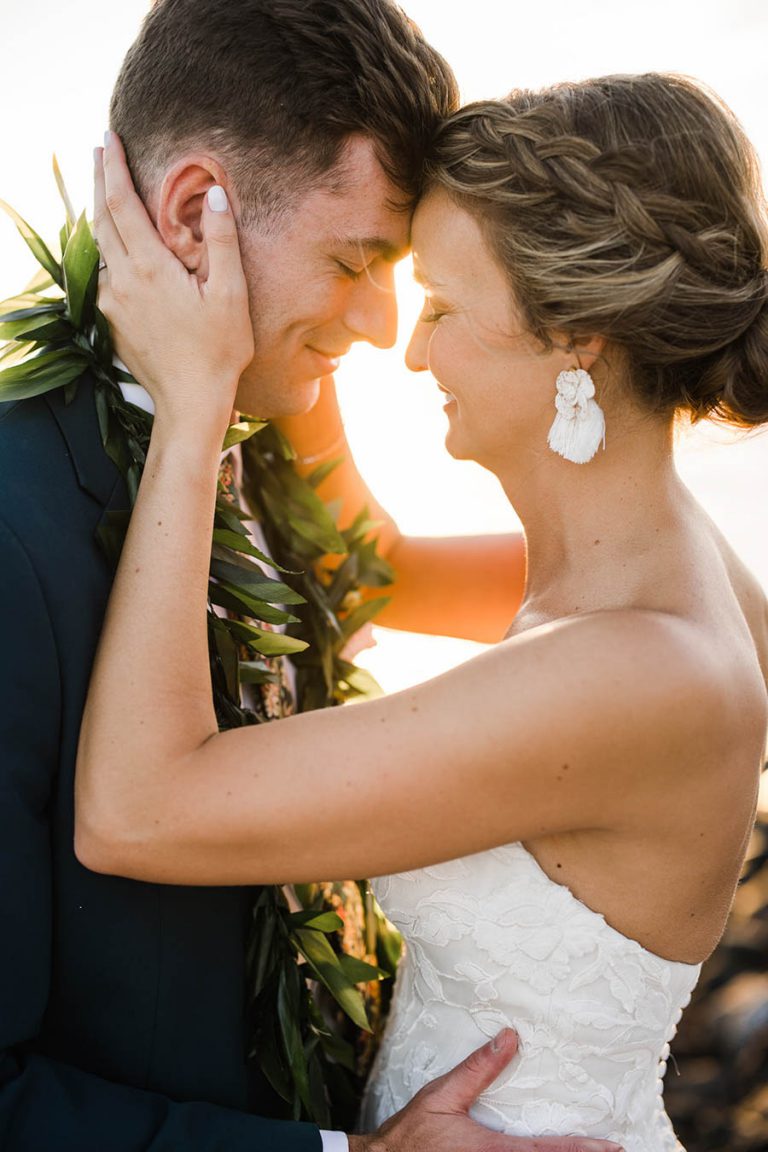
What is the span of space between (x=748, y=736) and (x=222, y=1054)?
106 centimetres

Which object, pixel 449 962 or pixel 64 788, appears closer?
pixel 64 788

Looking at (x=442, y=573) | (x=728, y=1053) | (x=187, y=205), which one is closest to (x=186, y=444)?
(x=187, y=205)

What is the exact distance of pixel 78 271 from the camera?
6.13 ft

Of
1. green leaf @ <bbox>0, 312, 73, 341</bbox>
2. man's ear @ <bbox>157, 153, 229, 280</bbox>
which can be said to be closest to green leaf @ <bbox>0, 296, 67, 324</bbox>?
green leaf @ <bbox>0, 312, 73, 341</bbox>

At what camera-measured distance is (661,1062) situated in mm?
2174

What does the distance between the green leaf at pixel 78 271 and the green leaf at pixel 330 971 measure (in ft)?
4.10

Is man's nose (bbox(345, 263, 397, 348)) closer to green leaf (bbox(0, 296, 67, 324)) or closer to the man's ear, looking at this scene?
the man's ear

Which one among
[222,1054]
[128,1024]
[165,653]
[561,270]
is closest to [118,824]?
[165,653]

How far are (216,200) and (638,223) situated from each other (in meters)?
0.75

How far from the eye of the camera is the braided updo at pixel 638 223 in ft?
5.89

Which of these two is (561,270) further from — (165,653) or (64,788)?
(64,788)

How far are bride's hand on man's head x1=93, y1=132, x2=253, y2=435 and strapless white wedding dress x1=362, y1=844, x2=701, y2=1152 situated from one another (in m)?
0.93

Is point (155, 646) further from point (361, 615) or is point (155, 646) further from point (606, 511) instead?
point (361, 615)

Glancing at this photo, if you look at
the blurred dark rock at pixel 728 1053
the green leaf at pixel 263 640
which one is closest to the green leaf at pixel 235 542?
the green leaf at pixel 263 640
